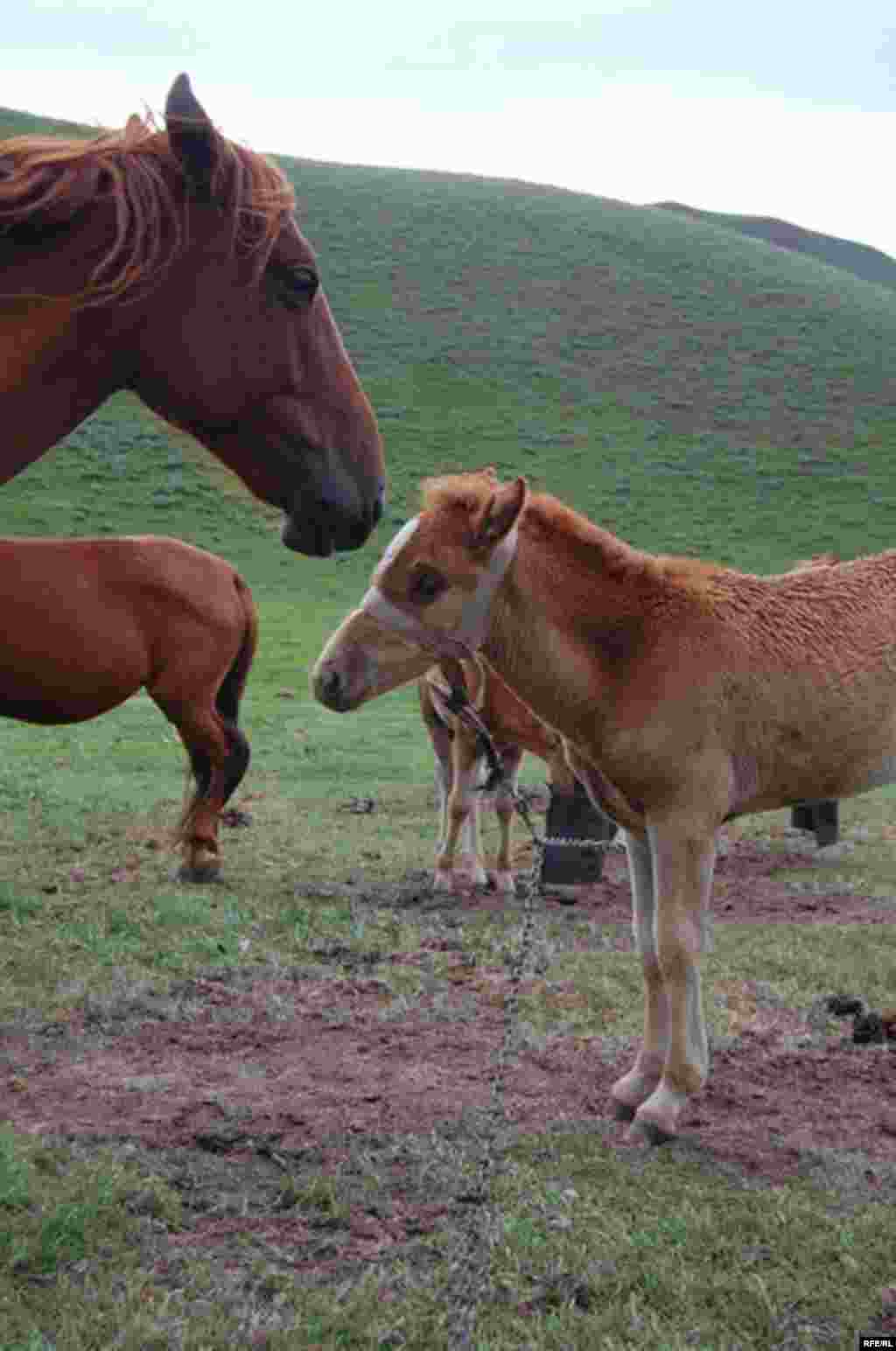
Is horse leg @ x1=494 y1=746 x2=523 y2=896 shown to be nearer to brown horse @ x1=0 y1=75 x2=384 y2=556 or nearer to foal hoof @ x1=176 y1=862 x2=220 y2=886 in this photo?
foal hoof @ x1=176 y1=862 x2=220 y2=886

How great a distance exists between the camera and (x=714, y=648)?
192 inches

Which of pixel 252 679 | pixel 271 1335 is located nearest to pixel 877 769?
pixel 271 1335

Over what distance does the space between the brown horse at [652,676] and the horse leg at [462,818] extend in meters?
4.07

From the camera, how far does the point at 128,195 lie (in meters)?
2.88

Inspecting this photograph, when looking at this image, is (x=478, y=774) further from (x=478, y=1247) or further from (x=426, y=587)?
(x=478, y=1247)

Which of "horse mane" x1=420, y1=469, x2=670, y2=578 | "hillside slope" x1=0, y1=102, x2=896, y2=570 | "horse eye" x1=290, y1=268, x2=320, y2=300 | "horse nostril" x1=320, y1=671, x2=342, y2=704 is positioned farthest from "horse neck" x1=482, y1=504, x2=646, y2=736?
"hillside slope" x1=0, y1=102, x2=896, y2=570

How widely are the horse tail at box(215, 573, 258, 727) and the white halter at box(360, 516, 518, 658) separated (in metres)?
4.82

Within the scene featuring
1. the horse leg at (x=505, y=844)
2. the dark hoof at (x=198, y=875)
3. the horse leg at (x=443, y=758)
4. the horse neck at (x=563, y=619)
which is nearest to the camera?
the horse neck at (x=563, y=619)

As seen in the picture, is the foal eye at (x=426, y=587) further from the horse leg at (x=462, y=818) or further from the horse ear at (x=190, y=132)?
the horse leg at (x=462, y=818)

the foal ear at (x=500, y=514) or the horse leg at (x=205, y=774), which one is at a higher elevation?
the foal ear at (x=500, y=514)

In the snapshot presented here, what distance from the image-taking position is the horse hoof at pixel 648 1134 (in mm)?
4699

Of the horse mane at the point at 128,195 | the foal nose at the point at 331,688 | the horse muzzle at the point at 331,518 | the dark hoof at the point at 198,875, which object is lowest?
the dark hoof at the point at 198,875

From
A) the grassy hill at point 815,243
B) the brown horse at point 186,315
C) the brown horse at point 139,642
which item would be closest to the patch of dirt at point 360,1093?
the brown horse at point 186,315

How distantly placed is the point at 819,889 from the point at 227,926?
12.1 feet
